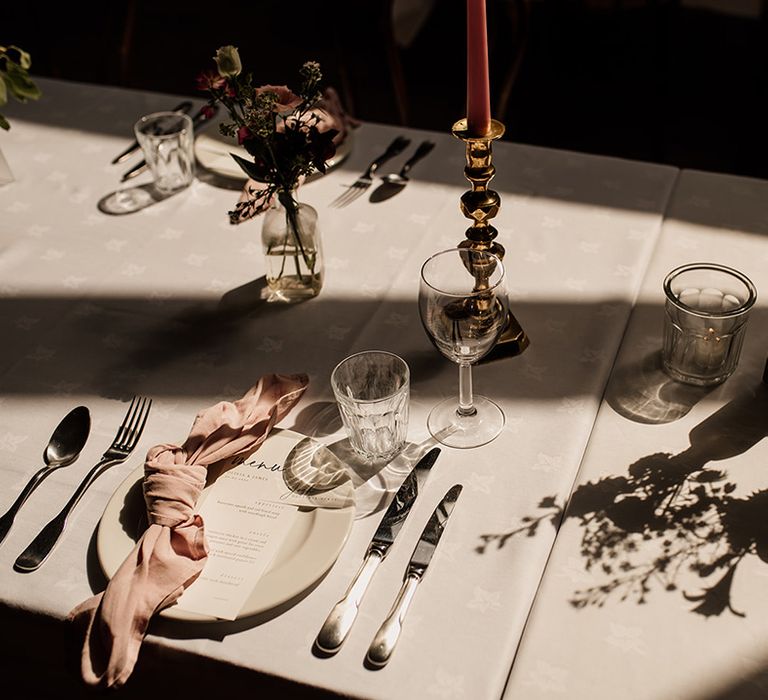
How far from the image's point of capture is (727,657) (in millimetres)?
922

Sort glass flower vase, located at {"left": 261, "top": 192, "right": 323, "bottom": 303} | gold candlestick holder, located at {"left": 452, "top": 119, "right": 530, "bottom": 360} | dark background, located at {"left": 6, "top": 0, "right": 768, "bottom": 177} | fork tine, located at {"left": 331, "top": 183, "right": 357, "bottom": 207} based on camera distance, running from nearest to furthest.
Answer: gold candlestick holder, located at {"left": 452, "top": 119, "right": 530, "bottom": 360}, glass flower vase, located at {"left": 261, "top": 192, "right": 323, "bottom": 303}, fork tine, located at {"left": 331, "top": 183, "right": 357, "bottom": 207}, dark background, located at {"left": 6, "top": 0, "right": 768, "bottom": 177}

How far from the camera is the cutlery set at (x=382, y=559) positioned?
3.09 ft

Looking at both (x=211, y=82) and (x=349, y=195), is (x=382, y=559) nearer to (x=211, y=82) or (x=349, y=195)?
(x=211, y=82)

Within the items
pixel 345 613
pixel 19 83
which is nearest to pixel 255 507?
pixel 345 613

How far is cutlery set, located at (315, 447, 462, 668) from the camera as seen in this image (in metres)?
0.94

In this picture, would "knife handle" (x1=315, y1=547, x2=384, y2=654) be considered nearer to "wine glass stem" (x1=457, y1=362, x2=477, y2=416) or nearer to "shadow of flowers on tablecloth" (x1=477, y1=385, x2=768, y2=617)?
"shadow of flowers on tablecloth" (x1=477, y1=385, x2=768, y2=617)

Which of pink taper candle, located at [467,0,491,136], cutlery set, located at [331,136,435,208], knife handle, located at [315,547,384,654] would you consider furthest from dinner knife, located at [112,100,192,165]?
knife handle, located at [315,547,384,654]

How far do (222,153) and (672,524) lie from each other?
3.77 ft

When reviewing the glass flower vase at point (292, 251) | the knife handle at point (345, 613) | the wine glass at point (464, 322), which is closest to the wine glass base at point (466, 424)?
the wine glass at point (464, 322)

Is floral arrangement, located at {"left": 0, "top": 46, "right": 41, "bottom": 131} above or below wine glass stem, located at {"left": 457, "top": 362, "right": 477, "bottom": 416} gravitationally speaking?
above

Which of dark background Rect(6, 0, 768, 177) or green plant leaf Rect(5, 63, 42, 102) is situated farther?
dark background Rect(6, 0, 768, 177)

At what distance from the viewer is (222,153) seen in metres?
1.80

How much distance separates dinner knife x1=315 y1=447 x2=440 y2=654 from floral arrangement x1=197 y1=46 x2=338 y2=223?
43 centimetres

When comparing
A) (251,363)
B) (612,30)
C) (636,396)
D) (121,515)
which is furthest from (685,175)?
(612,30)
